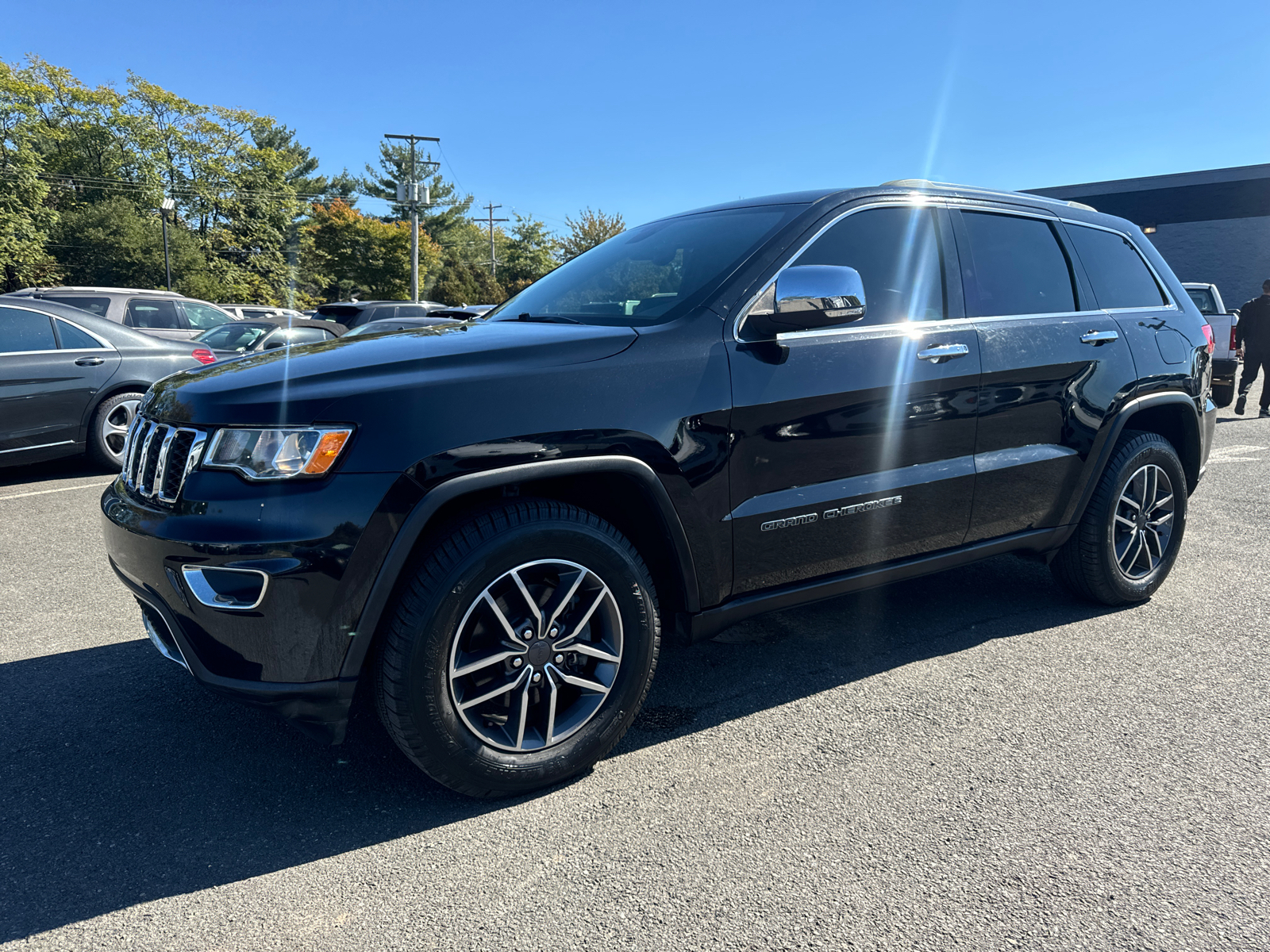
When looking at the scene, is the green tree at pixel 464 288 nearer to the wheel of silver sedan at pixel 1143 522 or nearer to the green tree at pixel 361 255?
the green tree at pixel 361 255

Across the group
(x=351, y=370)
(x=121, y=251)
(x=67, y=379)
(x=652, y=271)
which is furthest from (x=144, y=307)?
(x=121, y=251)

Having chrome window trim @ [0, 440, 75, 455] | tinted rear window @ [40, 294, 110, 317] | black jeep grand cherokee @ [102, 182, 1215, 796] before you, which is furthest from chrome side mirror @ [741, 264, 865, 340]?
tinted rear window @ [40, 294, 110, 317]

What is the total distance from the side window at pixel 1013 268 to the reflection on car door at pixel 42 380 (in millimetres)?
7016

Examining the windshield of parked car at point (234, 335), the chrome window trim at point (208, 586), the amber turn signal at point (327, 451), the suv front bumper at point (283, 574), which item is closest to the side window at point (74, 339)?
the windshield of parked car at point (234, 335)

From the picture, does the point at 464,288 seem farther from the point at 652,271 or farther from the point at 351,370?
the point at 351,370

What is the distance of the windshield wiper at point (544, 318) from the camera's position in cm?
317

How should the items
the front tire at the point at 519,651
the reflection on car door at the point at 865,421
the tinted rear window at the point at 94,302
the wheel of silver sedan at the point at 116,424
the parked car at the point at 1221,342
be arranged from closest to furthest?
the front tire at the point at 519,651 → the reflection on car door at the point at 865,421 → the wheel of silver sedan at the point at 116,424 → the tinted rear window at the point at 94,302 → the parked car at the point at 1221,342

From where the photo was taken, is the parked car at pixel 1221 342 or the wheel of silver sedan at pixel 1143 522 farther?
the parked car at pixel 1221 342

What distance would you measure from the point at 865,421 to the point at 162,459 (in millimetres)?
2175

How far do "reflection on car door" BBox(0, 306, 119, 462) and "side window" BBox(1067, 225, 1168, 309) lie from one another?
7.37 metres

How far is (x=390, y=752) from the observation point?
9.19ft

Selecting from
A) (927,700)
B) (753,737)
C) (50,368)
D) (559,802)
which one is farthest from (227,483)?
(50,368)

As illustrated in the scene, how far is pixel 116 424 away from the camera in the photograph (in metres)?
7.62

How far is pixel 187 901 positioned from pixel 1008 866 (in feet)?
6.58
